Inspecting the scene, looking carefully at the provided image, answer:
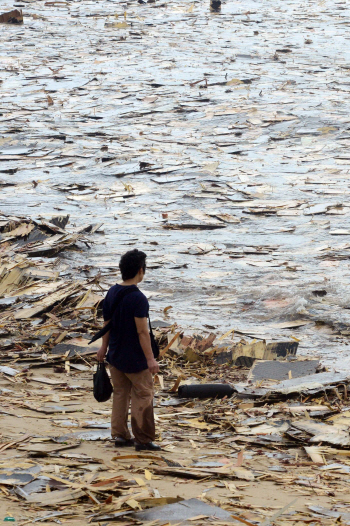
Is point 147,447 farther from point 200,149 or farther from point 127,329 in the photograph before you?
point 200,149

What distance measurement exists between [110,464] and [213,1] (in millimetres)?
25387

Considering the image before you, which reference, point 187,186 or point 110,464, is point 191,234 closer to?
point 187,186

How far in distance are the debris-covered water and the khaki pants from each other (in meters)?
2.90

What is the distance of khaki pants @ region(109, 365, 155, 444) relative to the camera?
16.2ft

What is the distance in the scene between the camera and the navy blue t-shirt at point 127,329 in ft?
15.8

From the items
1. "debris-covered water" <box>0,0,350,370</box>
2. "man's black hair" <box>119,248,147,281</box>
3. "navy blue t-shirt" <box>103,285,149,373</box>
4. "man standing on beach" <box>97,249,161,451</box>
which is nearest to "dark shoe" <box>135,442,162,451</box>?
"man standing on beach" <box>97,249,161,451</box>

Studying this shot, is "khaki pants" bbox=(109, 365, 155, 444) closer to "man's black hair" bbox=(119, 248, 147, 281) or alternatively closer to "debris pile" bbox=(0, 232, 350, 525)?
"debris pile" bbox=(0, 232, 350, 525)

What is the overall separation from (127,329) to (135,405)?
0.59 metres

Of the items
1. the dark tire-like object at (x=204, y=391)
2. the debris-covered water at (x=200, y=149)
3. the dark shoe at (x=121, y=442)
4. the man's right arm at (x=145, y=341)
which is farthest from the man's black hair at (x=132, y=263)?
the debris-covered water at (x=200, y=149)

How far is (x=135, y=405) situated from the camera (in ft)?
16.3

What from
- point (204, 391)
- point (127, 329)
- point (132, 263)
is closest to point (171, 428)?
point (204, 391)

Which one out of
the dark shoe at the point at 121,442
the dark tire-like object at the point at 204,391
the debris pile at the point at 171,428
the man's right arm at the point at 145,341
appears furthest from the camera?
the dark tire-like object at the point at 204,391

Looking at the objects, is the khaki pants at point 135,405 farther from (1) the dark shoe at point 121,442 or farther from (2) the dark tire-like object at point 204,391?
(2) the dark tire-like object at point 204,391

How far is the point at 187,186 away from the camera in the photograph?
13.5 metres
